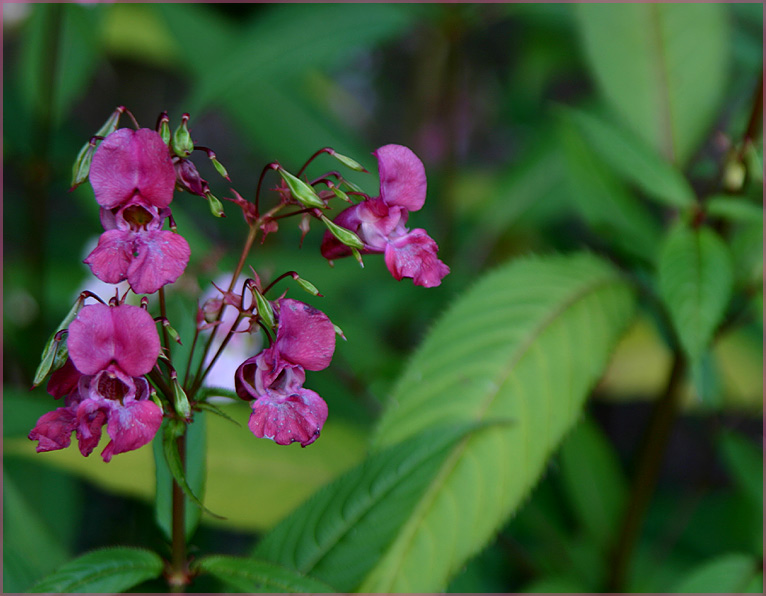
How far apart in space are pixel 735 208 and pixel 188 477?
616mm

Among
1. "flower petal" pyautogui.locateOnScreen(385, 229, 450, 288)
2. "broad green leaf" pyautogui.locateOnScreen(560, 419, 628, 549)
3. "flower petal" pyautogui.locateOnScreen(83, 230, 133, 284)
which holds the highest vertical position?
"flower petal" pyautogui.locateOnScreen(385, 229, 450, 288)

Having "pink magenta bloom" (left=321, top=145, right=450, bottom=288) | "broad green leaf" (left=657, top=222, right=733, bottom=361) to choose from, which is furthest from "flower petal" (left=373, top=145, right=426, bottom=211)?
"broad green leaf" (left=657, top=222, right=733, bottom=361)

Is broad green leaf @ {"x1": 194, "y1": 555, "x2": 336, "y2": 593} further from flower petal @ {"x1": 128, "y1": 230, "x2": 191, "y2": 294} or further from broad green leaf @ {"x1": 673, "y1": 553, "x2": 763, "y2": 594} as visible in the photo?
broad green leaf @ {"x1": 673, "y1": 553, "x2": 763, "y2": 594}

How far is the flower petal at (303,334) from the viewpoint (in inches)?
18.4

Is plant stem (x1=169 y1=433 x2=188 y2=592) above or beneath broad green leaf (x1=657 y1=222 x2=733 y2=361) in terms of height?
beneath

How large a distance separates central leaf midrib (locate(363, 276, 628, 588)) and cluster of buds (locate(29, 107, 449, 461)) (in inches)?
8.1

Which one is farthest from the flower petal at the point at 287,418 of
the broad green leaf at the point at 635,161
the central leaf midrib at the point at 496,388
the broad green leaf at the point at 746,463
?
the broad green leaf at the point at 746,463

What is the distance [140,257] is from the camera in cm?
44

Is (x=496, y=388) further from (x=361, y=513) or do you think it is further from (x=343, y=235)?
(x=343, y=235)

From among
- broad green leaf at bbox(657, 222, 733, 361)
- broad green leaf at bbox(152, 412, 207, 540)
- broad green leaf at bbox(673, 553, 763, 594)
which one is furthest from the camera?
broad green leaf at bbox(673, 553, 763, 594)

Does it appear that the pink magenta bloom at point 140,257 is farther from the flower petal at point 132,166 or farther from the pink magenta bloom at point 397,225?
the pink magenta bloom at point 397,225

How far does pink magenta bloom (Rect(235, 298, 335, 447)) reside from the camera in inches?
18.4

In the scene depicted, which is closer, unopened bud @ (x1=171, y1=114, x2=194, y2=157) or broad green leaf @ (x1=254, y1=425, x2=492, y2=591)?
unopened bud @ (x1=171, y1=114, x2=194, y2=157)

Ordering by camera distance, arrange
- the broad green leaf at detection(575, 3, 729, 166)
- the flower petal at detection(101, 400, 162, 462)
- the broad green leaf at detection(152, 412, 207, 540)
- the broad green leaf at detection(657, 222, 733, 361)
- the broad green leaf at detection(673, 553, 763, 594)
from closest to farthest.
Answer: the flower petal at detection(101, 400, 162, 462), the broad green leaf at detection(152, 412, 207, 540), the broad green leaf at detection(657, 222, 733, 361), the broad green leaf at detection(673, 553, 763, 594), the broad green leaf at detection(575, 3, 729, 166)
